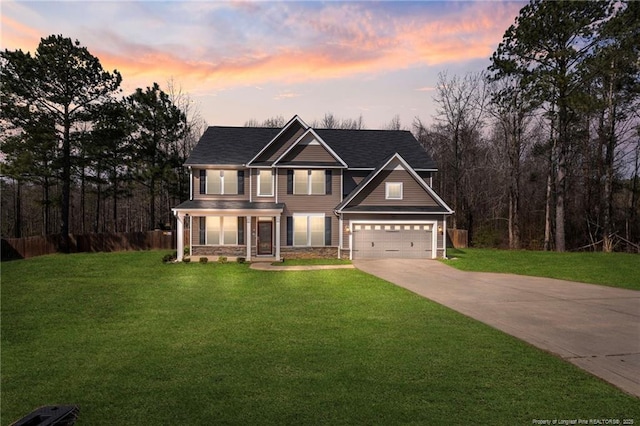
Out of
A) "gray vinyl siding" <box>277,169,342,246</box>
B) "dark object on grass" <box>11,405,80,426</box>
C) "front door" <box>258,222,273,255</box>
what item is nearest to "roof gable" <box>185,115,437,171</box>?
"gray vinyl siding" <box>277,169,342,246</box>

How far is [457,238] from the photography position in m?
28.6

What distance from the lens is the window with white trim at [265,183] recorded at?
2278 centimetres

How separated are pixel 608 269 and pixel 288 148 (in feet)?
58.8

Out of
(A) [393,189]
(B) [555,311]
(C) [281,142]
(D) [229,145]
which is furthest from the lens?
(D) [229,145]

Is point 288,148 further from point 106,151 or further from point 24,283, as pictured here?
point 106,151

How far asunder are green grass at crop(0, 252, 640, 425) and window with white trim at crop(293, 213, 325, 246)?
36.6 ft

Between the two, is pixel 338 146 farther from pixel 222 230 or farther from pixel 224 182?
pixel 222 230

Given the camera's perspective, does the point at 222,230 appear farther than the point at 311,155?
No

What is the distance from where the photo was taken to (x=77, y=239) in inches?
1020

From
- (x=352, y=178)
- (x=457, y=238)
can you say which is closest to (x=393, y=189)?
(x=352, y=178)

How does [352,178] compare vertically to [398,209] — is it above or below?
above

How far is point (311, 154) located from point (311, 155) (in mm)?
66

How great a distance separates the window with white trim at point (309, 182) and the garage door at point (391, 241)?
140 inches

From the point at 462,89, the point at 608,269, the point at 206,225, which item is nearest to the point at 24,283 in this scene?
the point at 206,225
